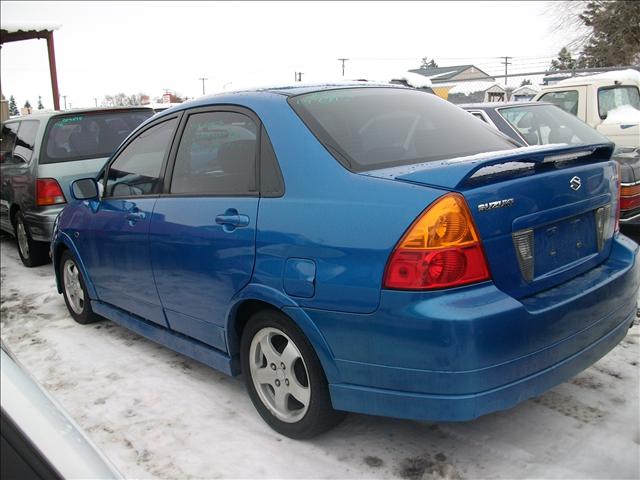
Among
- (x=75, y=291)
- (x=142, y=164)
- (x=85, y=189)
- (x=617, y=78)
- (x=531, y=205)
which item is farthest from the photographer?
(x=617, y=78)

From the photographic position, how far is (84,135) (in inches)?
276

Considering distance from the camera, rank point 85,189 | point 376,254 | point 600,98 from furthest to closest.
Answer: point 600,98, point 85,189, point 376,254

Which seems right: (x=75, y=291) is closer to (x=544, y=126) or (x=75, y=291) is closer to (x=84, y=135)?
(x=84, y=135)

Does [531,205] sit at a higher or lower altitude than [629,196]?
higher

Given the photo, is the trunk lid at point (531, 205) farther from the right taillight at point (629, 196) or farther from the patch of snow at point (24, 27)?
the patch of snow at point (24, 27)

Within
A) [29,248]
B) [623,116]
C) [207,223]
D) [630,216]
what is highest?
[623,116]

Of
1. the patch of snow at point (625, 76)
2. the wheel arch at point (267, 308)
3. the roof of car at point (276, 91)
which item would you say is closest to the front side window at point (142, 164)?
the roof of car at point (276, 91)

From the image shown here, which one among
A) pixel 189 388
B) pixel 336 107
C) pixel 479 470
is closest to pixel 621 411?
pixel 479 470

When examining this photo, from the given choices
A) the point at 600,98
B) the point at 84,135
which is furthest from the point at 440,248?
the point at 600,98

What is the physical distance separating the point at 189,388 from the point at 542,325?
2.12 metres

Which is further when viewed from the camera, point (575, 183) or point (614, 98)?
point (614, 98)

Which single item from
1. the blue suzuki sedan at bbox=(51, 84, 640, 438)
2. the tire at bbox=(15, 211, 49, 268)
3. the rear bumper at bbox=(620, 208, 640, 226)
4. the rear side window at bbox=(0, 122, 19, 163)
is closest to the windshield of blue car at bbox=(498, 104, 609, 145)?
the rear bumper at bbox=(620, 208, 640, 226)

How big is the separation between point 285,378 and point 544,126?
5293mm

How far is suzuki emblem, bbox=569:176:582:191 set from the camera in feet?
8.80
